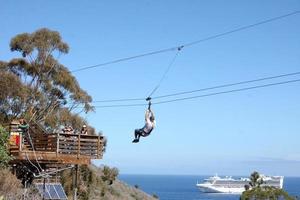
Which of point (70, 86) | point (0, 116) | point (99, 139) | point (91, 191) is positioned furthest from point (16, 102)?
point (99, 139)

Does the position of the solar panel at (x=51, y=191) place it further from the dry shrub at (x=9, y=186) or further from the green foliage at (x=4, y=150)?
the dry shrub at (x=9, y=186)

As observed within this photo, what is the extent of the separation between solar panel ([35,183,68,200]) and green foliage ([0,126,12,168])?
215 centimetres

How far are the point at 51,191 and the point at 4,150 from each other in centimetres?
319

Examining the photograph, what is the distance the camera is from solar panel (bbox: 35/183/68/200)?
81.5 feet

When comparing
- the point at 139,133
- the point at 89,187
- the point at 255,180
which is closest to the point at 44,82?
the point at 89,187

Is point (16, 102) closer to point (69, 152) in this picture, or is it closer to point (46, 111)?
point (46, 111)

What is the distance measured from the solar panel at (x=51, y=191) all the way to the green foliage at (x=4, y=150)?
2151 millimetres

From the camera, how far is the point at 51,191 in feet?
83.7

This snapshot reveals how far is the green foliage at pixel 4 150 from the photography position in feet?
75.8

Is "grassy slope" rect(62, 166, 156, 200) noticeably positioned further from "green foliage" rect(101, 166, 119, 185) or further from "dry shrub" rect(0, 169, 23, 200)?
"dry shrub" rect(0, 169, 23, 200)

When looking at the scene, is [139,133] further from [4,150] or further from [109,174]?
[109,174]

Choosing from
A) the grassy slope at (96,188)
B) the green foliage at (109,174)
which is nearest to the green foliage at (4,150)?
the grassy slope at (96,188)

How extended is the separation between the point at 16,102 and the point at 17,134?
9.94 metres

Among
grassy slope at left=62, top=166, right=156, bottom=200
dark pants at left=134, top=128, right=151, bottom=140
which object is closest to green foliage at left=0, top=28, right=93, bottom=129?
grassy slope at left=62, top=166, right=156, bottom=200
